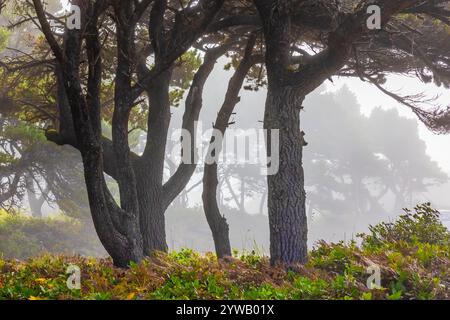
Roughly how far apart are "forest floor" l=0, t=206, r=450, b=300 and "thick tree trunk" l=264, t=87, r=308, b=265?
339mm

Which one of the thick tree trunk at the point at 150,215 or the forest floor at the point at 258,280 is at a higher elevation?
the thick tree trunk at the point at 150,215

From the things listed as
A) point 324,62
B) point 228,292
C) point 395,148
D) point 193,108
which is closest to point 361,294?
point 228,292

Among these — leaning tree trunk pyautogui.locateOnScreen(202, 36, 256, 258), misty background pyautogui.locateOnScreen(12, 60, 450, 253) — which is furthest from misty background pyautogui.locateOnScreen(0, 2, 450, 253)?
leaning tree trunk pyautogui.locateOnScreen(202, 36, 256, 258)

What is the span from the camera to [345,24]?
262 inches

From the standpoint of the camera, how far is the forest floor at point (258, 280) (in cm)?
496

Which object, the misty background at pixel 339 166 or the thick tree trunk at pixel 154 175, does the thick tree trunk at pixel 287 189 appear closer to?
the thick tree trunk at pixel 154 175

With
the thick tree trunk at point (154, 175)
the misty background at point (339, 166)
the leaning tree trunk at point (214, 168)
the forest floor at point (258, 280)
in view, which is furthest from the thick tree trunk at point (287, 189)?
the misty background at point (339, 166)

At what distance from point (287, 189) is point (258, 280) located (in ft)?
5.64

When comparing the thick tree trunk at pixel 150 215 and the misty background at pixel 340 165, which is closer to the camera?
the thick tree trunk at pixel 150 215

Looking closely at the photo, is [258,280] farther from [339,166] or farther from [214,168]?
[339,166]

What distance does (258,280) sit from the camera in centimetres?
586

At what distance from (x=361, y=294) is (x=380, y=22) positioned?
11.8 feet

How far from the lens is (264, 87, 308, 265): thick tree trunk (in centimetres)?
712

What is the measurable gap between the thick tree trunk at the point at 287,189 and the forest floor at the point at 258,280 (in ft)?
1.11
